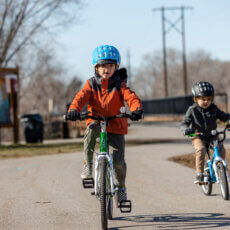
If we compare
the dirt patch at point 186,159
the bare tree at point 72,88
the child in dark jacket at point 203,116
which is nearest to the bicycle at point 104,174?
the child in dark jacket at point 203,116

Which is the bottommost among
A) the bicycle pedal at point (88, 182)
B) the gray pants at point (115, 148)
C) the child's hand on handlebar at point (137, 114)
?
the bicycle pedal at point (88, 182)

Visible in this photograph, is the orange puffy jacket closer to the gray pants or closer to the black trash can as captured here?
the gray pants

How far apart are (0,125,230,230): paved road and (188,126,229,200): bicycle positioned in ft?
0.51

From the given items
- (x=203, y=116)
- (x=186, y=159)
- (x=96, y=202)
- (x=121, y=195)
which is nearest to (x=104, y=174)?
(x=121, y=195)

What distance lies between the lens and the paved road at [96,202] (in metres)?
5.75

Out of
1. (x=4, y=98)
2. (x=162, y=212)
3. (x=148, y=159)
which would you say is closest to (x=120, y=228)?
(x=162, y=212)

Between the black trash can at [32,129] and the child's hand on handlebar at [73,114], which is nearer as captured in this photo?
the child's hand on handlebar at [73,114]

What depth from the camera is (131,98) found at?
5.72m

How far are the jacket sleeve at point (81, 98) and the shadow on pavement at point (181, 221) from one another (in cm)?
140

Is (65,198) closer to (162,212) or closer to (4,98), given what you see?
(162,212)

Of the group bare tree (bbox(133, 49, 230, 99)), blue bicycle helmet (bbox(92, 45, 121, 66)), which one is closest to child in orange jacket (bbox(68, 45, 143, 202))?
blue bicycle helmet (bbox(92, 45, 121, 66))

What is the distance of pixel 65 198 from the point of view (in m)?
7.48

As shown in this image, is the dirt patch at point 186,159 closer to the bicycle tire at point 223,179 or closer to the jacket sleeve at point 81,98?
the bicycle tire at point 223,179

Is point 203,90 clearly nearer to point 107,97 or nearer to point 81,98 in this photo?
point 107,97
